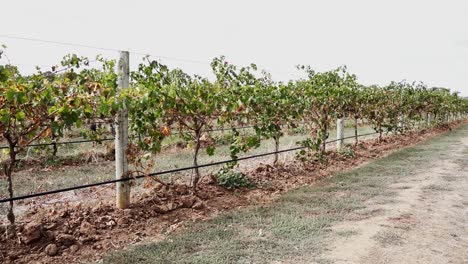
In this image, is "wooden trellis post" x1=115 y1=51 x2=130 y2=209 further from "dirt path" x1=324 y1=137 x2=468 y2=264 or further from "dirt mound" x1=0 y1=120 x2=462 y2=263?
"dirt path" x1=324 y1=137 x2=468 y2=264

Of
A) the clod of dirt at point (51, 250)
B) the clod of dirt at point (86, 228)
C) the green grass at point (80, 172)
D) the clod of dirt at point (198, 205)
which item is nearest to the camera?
the clod of dirt at point (51, 250)

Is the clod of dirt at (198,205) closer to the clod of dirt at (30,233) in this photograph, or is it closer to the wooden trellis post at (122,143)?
the wooden trellis post at (122,143)

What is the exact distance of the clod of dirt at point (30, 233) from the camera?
3715mm

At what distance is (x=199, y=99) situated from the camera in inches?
216

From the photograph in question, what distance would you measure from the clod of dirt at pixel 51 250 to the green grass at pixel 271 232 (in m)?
0.54

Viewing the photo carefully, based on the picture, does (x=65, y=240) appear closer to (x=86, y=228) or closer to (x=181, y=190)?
(x=86, y=228)

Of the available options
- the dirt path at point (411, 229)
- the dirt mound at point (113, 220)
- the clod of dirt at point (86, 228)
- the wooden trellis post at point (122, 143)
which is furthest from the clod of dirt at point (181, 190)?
the dirt path at point (411, 229)

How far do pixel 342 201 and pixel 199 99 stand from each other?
2600 millimetres

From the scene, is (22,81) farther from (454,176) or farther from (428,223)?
(454,176)

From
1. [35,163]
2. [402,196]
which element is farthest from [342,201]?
[35,163]

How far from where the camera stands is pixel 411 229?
172 inches

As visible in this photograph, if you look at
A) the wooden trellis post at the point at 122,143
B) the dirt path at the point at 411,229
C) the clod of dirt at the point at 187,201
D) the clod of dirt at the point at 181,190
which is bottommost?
the dirt path at the point at 411,229

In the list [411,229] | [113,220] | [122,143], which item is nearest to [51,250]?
[113,220]

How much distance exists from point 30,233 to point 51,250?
0.36 metres
